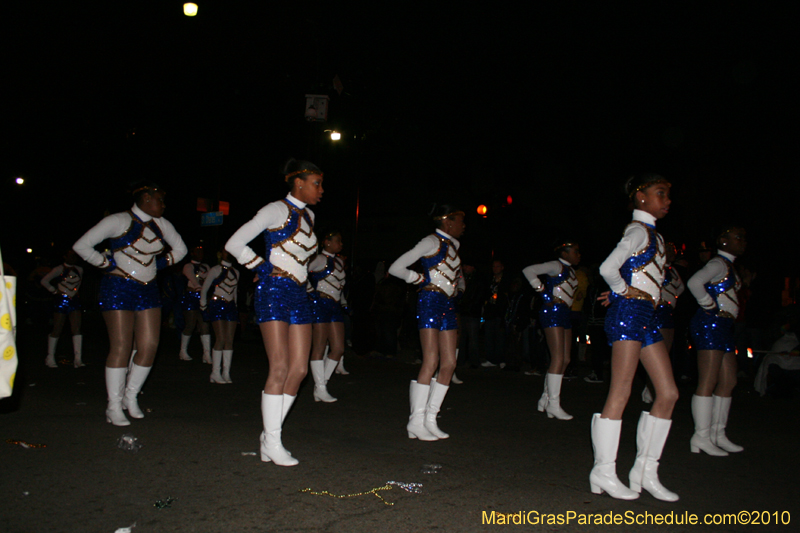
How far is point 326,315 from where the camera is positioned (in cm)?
778

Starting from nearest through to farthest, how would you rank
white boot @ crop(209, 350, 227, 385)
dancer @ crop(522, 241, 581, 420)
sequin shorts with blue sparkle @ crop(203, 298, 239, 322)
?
1. dancer @ crop(522, 241, 581, 420)
2. white boot @ crop(209, 350, 227, 385)
3. sequin shorts with blue sparkle @ crop(203, 298, 239, 322)

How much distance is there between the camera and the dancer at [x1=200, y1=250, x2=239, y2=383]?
335 inches

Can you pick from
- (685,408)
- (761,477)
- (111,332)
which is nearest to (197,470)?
(111,332)

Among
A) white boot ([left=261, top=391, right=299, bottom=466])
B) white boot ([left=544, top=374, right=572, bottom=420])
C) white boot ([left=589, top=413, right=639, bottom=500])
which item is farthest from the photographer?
white boot ([left=544, top=374, right=572, bottom=420])

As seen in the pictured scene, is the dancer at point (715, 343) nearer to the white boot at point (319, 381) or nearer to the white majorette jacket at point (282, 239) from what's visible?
the white majorette jacket at point (282, 239)

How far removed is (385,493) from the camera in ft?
12.5

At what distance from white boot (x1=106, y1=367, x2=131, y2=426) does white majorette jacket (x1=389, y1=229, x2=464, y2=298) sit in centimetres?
266

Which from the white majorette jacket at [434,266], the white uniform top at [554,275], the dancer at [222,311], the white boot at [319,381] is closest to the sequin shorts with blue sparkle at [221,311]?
the dancer at [222,311]

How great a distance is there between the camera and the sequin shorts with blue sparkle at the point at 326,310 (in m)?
7.64

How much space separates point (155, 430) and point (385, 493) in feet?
8.27

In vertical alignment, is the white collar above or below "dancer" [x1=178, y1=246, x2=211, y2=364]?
above

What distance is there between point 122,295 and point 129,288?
0.09 meters

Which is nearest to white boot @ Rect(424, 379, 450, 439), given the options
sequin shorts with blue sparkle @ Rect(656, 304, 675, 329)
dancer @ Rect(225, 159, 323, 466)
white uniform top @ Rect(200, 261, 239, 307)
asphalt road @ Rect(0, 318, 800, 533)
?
asphalt road @ Rect(0, 318, 800, 533)

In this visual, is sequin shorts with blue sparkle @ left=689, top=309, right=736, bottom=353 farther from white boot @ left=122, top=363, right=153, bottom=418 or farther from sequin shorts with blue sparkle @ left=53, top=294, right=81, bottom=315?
sequin shorts with blue sparkle @ left=53, top=294, right=81, bottom=315
